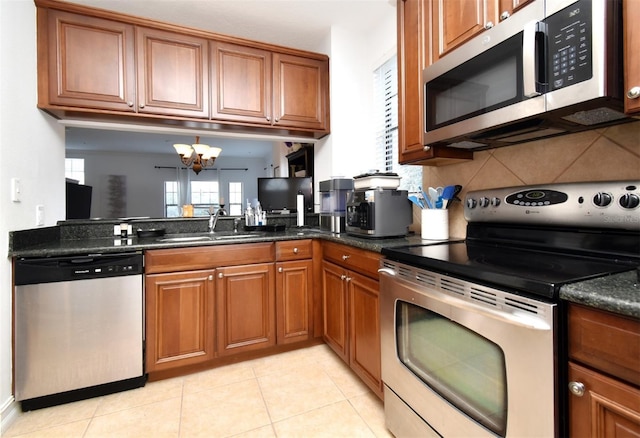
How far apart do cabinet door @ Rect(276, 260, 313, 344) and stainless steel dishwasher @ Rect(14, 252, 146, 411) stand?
0.86m

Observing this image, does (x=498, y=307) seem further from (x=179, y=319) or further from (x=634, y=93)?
(x=179, y=319)

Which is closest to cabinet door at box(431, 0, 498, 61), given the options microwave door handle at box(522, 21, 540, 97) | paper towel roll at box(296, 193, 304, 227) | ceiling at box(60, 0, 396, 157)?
microwave door handle at box(522, 21, 540, 97)

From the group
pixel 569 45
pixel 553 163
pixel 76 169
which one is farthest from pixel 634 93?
pixel 76 169

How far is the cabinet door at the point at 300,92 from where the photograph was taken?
2.53m

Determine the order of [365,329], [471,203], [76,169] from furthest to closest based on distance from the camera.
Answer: [76,169] < [365,329] < [471,203]

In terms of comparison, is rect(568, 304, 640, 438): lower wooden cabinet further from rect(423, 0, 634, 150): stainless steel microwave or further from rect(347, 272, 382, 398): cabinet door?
rect(347, 272, 382, 398): cabinet door

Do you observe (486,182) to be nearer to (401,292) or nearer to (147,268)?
(401,292)

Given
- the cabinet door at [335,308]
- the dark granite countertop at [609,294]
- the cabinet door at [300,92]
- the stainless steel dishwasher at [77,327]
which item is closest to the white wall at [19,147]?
the stainless steel dishwasher at [77,327]

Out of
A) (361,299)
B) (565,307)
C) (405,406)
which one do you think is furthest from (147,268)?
(565,307)

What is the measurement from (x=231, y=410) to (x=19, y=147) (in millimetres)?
1869

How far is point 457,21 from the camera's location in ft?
4.49

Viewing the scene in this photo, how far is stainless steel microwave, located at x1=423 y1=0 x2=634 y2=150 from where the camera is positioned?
86cm

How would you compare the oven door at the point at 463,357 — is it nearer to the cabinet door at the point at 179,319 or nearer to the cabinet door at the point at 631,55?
the cabinet door at the point at 631,55

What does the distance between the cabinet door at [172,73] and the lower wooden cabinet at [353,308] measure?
152 cm
